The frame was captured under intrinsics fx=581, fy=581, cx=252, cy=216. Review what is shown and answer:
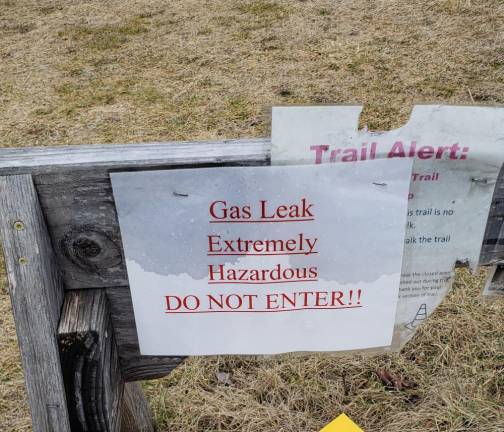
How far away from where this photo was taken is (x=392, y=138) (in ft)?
2.94

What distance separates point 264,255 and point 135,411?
978mm

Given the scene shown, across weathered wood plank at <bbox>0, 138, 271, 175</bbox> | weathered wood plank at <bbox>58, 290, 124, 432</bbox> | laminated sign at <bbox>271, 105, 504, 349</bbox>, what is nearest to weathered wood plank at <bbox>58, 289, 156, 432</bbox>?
weathered wood plank at <bbox>58, 290, 124, 432</bbox>

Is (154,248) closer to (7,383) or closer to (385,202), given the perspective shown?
(385,202)

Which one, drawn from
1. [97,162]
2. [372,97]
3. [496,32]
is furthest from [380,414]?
[496,32]

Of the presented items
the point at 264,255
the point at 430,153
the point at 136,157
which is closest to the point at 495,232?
the point at 430,153

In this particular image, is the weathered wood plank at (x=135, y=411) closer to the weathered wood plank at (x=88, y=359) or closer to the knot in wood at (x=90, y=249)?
the weathered wood plank at (x=88, y=359)

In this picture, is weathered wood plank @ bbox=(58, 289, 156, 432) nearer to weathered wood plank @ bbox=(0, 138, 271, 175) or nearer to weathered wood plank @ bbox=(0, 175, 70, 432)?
weathered wood plank @ bbox=(0, 175, 70, 432)

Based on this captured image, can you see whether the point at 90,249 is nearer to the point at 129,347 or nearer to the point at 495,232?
the point at 129,347

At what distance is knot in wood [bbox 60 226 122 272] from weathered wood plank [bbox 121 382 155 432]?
0.69 m

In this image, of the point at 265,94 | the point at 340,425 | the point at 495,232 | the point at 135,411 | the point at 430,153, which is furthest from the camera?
the point at 265,94

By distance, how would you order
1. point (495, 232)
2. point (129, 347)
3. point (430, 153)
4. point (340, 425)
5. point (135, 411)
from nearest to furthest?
point (430, 153)
point (495, 232)
point (129, 347)
point (340, 425)
point (135, 411)

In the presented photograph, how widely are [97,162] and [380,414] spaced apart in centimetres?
155

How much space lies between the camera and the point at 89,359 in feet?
3.34

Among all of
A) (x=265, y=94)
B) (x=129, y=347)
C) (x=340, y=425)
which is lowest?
(x=265, y=94)
